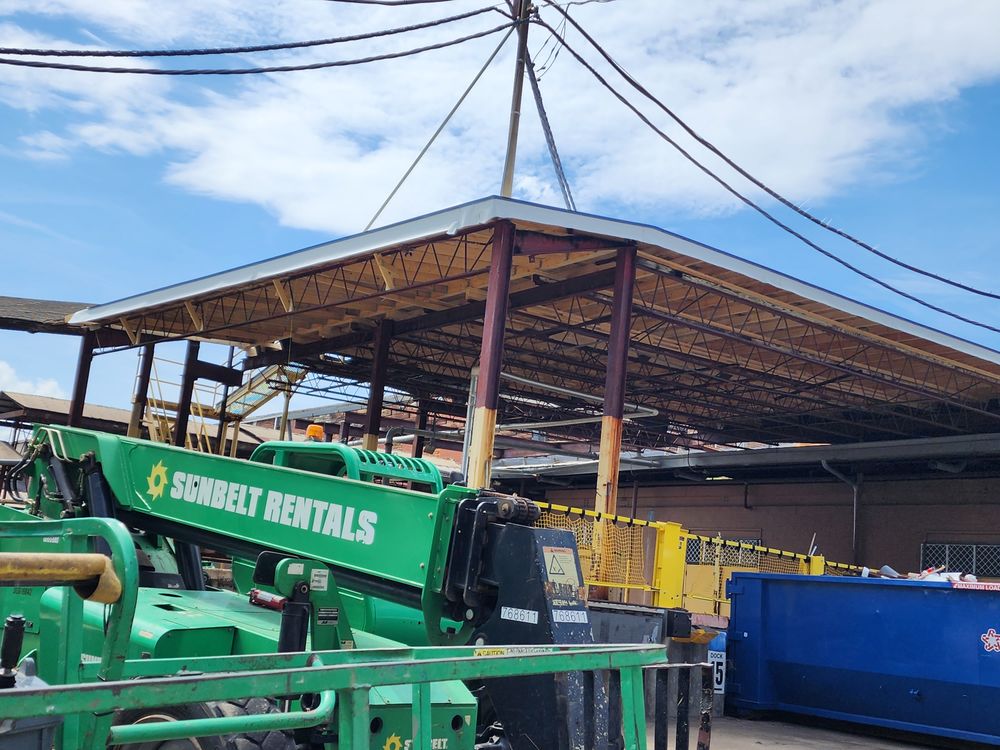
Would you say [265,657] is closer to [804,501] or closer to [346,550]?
[346,550]

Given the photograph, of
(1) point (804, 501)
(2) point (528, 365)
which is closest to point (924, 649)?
(2) point (528, 365)

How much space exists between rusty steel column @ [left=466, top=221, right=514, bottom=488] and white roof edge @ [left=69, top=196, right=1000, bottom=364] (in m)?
0.54

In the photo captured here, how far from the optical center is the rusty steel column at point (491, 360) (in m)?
14.4

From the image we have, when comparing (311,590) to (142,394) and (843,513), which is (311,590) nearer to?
(142,394)

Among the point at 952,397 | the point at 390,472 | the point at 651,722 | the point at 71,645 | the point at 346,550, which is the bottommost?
the point at 651,722

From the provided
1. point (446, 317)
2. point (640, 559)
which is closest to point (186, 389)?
point (446, 317)

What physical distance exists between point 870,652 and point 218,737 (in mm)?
8688

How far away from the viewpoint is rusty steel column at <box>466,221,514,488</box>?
14352mm

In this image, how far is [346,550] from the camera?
5.53m

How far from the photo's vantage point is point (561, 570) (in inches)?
195

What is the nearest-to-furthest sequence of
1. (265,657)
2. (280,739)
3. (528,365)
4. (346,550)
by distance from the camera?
(265,657) → (280,739) → (346,550) → (528,365)

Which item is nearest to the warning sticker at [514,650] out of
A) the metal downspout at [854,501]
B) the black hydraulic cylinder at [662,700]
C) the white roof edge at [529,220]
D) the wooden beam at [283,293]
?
the black hydraulic cylinder at [662,700]

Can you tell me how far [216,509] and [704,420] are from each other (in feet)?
87.8

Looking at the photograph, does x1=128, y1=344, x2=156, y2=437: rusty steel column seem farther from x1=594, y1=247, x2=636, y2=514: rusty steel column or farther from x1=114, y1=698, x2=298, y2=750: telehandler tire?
x1=114, y1=698, x2=298, y2=750: telehandler tire
